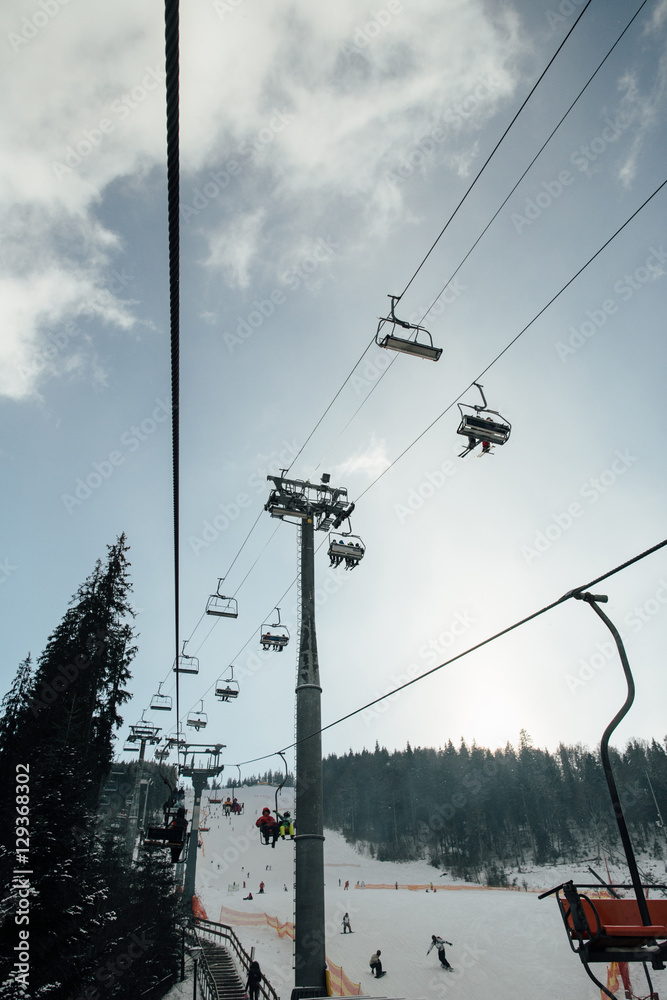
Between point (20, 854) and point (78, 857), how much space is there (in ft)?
5.23

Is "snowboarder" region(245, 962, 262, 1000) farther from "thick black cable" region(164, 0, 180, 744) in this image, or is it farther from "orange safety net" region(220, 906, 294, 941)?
"thick black cable" region(164, 0, 180, 744)

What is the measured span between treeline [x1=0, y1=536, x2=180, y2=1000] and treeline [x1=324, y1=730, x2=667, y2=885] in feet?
213

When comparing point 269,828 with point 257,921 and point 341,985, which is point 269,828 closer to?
point 341,985

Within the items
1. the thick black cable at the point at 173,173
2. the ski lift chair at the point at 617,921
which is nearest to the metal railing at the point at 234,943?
the ski lift chair at the point at 617,921

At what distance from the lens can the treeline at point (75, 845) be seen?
522 inches

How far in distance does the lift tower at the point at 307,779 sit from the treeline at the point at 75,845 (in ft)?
20.6

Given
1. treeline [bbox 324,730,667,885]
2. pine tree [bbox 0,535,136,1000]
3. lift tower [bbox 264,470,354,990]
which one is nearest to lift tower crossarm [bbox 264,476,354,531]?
lift tower [bbox 264,470,354,990]

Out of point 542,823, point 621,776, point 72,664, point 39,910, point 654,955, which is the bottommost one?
point 542,823

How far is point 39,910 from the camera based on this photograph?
44.0 feet

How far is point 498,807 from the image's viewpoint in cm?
9638

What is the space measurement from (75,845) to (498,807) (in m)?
97.9

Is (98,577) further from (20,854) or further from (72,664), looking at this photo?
(20,854)

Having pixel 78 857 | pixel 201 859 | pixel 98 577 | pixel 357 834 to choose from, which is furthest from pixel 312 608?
pixel 357 834

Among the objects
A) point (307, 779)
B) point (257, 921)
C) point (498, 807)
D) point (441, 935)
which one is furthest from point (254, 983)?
point (498, 807)
